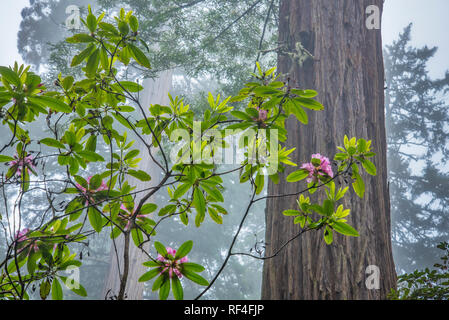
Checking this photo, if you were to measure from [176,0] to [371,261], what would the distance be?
372cm

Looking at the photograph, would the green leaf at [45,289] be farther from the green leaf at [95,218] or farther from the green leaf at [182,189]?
the green leaf at [182,189]

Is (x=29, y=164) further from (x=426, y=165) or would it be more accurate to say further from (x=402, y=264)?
(x=402, y=264)

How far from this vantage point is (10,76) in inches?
33.3

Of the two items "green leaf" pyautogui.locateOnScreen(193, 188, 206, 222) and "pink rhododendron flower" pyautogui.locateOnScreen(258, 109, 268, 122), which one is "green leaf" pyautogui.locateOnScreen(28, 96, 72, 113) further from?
"pink rhododendron flower" pyautogui.locateOnScreen(258, 109, 268, 122)

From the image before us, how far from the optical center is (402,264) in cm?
1225

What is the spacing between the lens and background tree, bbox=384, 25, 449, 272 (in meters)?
10.7

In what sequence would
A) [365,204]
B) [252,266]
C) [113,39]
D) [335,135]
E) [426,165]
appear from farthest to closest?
[252,266]
[426,165]
[335,135]
[365,204]
[113,39]

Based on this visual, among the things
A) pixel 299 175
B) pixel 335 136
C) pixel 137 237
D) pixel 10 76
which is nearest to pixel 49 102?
pixel 10 76


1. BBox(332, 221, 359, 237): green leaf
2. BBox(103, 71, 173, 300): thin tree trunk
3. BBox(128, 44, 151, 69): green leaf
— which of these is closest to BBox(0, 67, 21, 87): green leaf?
BBox(128, 44, 151, 69): green leaf

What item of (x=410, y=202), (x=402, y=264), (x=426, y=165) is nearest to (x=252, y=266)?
(x=402, y=264)

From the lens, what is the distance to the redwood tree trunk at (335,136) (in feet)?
4.41

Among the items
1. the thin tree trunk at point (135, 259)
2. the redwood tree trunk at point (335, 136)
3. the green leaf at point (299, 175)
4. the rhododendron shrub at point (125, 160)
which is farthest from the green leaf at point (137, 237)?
the thin tree trunk at point (135, 259)

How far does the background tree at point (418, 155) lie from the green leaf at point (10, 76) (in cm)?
1198

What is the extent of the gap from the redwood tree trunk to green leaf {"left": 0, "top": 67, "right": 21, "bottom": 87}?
1.24 meters
